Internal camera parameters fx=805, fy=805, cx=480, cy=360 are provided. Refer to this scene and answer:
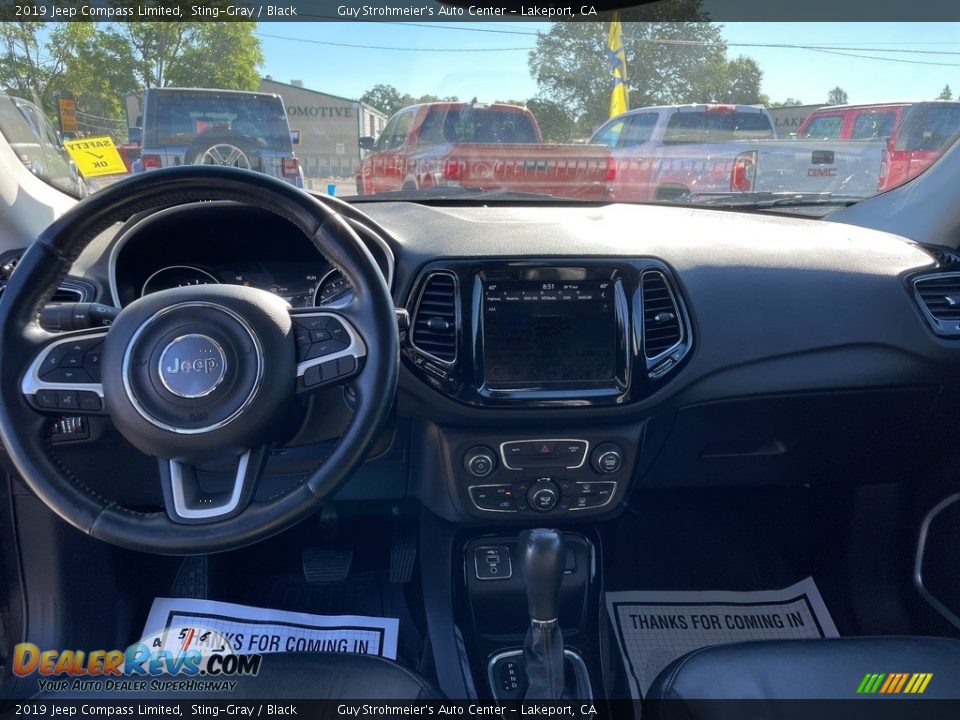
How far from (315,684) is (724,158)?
5.94 feet

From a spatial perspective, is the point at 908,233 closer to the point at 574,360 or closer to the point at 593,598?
the point at 574,360

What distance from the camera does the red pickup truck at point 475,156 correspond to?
2125 mm

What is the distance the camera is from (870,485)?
102 inches

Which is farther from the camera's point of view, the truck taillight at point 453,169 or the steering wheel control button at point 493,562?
the steering wheel control button at point 493,562

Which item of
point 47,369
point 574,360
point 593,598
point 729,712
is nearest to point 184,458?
point 47,369

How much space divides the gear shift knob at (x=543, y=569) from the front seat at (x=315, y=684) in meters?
0.39

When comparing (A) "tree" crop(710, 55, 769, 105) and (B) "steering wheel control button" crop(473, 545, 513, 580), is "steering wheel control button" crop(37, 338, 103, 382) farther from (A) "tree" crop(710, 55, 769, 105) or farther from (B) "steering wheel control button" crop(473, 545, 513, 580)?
(A) "tree" crop(710, 55, 769, 105)

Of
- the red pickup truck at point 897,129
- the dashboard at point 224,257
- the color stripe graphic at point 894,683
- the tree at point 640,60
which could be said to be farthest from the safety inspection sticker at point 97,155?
the color stripe graphic at point 894,683

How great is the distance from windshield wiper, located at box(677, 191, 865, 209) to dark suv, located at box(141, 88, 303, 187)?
3.89 feet

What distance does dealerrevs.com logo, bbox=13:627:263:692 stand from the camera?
5.65 feet

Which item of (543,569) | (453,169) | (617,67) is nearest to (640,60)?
(617,67)

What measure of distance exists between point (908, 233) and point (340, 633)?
2.06 m

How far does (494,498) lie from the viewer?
7.25ft

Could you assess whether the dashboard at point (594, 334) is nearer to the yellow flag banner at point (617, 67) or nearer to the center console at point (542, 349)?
the center console at point (542, 349)
